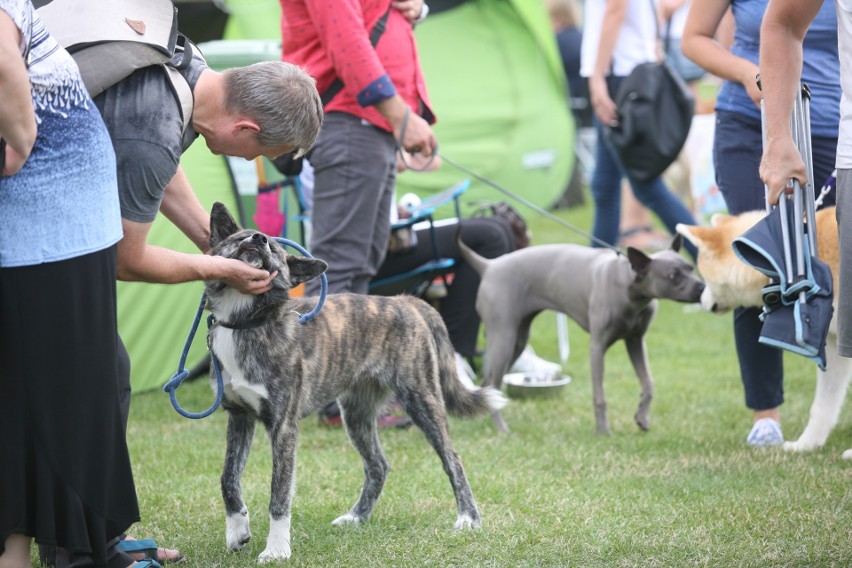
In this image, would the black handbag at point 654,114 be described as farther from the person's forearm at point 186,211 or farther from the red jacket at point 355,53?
the person's forearm at point 186,211

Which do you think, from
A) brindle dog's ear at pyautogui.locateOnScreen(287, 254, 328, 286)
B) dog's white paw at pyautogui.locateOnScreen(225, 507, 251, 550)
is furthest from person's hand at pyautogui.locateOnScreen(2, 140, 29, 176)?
dog's white paw at pyautogui.locateOnScreen(225, 507, 251, 550)

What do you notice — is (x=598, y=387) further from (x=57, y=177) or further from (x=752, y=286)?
(x=57, y=177)

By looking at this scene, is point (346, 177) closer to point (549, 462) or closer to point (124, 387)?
point (549, 462)

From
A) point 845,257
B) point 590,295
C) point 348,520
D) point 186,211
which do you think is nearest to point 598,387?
point 590,295

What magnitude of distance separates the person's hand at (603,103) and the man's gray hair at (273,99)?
3915mm

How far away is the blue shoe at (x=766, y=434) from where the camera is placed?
4336 mm

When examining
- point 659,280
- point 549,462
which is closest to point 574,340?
point 659,280

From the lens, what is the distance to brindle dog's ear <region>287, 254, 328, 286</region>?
291 cm

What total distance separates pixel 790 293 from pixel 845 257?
0.35 m

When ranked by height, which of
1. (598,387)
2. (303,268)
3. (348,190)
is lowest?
(598,387)

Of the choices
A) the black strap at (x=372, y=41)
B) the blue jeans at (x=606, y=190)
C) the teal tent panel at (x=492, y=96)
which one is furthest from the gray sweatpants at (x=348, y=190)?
the teal tent panel at (x=492, y=96)

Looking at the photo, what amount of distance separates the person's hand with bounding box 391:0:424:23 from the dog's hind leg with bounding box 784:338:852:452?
222 centimetres

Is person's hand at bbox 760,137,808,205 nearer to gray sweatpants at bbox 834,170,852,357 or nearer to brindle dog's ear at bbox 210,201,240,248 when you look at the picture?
gray sweatpants at bbox 834,170,852,357

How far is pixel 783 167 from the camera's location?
9.45 ft
